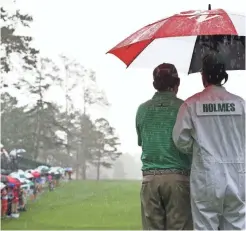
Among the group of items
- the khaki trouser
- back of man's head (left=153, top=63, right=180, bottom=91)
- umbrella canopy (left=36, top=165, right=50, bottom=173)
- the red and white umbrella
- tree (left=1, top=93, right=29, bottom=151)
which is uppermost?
tree (left=1, top=93, right=29, bottom=151)

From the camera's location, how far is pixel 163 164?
2.27 m

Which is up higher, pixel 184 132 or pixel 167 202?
pixel 184 132

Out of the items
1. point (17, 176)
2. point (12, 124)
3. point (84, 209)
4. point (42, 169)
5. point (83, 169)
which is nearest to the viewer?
point (84, 209)

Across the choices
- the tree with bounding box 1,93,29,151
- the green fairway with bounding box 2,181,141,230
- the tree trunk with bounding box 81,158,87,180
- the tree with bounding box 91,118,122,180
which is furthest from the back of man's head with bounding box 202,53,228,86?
the tree trunk with bounding box 81,158,87,180

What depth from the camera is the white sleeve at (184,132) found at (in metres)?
2.19

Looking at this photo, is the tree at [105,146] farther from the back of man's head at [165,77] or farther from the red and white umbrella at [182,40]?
the back of man's head at [165,77]

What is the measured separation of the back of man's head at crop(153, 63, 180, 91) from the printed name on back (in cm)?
18

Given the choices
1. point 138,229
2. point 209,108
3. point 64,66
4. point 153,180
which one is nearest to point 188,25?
point 209,108

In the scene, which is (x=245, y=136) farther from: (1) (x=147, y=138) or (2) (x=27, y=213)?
(2) (x=27, y=213)

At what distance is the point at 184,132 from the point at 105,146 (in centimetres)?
1304

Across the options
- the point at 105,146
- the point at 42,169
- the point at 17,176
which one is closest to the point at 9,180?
the point at 17,176

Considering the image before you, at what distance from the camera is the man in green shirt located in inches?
88.7

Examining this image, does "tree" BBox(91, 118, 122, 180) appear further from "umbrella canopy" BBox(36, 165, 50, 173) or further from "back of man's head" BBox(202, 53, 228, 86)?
"back of man's head" BBox(202, 53, 228, 86)

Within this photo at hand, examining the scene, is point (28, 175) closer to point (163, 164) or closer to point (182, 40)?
point (182, 40)
